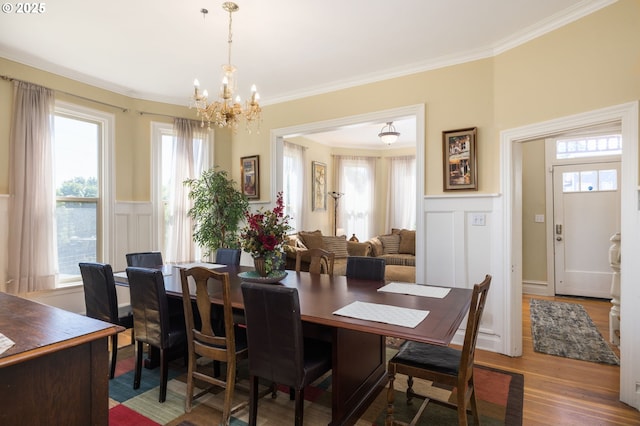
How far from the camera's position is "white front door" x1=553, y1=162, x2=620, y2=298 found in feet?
17.1

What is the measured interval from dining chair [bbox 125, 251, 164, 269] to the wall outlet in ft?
10.4

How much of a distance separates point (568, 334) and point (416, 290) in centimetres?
258

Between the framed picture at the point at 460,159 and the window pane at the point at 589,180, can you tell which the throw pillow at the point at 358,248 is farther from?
the window pane at the point at 589,180

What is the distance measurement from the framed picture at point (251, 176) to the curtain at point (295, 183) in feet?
4.90

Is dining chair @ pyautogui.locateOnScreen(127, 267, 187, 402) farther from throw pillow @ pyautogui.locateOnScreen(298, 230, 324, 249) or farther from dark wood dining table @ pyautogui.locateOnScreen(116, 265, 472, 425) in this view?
throw pillow @ pyautogui.locateOnScreen(298, 230, 324, 249)

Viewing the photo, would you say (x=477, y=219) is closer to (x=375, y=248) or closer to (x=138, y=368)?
(x=375, y=248)

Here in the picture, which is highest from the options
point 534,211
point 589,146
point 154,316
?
point 589,146

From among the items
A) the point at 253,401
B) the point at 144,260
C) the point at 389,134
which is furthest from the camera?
the point at 389,134

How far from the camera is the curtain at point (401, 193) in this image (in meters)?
7.85

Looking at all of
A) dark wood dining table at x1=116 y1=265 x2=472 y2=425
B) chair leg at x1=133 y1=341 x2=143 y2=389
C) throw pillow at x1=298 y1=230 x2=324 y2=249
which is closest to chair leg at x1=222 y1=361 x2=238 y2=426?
dark wood dining table at x1=116 y1=265 x2=472 y2=425

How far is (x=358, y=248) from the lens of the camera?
622 centimetres

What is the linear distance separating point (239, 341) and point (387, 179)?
6.34 m

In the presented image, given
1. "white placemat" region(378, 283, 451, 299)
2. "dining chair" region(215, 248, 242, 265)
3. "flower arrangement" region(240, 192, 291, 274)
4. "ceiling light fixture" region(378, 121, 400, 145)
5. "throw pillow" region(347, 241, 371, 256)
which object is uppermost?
"ceiling light fixture" region(378, 121, 400, 145)

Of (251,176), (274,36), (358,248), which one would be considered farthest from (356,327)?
(358,248)
